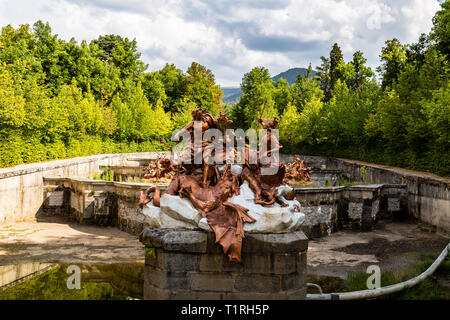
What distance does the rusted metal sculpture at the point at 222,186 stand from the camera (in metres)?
5.36

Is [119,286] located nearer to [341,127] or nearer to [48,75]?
[341,127]

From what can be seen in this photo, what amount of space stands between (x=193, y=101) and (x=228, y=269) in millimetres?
48126

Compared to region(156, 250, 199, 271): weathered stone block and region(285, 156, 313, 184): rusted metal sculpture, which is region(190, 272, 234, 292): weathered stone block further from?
region(285, 156, 313, 184): rusted metal sculpture

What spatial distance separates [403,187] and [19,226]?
47.5 feet

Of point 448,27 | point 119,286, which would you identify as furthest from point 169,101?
→ point 119,286

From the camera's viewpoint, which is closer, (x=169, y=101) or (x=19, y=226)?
(x=19, y=226)

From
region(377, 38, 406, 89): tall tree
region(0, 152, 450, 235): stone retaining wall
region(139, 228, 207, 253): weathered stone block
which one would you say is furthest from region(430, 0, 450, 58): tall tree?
region(139, 228, 207, 253): weathered stone block

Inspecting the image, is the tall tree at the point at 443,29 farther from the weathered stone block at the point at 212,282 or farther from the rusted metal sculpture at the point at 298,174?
the weathered stone block at the point at 212,282

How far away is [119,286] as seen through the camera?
8023 millimetres

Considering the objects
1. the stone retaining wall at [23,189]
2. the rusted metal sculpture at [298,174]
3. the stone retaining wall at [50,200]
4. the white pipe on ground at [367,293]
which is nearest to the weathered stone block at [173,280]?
the white pipe on ground at [367,293]

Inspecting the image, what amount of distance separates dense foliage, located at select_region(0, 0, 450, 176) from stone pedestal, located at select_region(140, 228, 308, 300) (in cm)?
1257

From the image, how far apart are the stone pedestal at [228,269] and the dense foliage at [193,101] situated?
1257cm

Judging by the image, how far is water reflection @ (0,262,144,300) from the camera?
7254mm

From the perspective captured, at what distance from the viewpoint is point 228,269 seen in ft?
17.5
